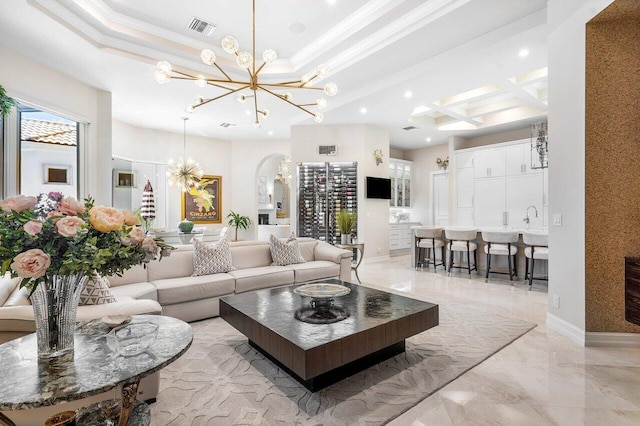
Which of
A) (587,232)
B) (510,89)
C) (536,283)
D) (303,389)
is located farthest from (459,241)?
(303,389)

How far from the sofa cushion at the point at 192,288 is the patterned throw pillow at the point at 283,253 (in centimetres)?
86

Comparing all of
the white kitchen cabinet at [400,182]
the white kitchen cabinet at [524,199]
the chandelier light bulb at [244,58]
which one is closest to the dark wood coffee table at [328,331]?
the chandelier light bulb at [244,58]

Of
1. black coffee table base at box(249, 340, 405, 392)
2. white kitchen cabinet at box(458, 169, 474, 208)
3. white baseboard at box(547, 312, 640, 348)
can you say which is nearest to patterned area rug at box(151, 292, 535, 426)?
black coffee table base at box(249, 340, 405, 392)

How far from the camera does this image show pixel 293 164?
7.39m

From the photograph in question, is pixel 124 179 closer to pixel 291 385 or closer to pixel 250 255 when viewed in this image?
pixel 250 255

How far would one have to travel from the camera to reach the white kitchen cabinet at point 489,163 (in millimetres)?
7508

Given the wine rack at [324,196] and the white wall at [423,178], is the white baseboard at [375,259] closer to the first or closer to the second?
the wine rack at [324,196]

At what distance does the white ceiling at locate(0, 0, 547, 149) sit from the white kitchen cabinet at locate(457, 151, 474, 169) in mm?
2137

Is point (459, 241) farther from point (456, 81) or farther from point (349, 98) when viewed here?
point (349, 98)

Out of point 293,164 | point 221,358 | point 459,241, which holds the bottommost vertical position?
point 221,358

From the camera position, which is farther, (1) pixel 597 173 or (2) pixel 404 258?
(2) pixel 404 258

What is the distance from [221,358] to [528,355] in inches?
100

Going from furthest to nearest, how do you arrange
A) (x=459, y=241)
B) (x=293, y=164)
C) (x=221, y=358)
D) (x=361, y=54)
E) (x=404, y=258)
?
(x=404, y=258) < (x=293, y=164) < (x=459, y=241) < (x=361, y=54) < (x=221, y=358)

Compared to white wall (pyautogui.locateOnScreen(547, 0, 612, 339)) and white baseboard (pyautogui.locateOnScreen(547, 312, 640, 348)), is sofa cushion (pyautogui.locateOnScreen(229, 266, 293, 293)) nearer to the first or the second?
white wall (pyautogui.locateOnScreen(547, 0, 612, 339))
